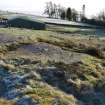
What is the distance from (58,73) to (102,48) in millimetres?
5269

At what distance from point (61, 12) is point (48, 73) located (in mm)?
68838

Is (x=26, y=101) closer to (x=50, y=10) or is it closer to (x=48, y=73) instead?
(x=48, y=73)

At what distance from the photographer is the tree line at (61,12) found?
76250 millimetres

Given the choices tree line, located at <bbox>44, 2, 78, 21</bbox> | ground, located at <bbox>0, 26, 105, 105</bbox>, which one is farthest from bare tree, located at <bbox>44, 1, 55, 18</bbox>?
ground, located at <bbox>0, 26, 105, 105</bbox>

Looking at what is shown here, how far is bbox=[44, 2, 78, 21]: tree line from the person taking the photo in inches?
3002

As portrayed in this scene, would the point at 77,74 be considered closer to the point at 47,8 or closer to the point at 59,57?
the point at 59,57

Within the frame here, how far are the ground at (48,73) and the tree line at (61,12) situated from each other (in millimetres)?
56205

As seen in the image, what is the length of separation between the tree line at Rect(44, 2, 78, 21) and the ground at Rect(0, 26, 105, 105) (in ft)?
184

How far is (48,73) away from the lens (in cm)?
1484

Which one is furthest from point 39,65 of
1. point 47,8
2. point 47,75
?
point 47,8

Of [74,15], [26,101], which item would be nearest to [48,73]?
[26,101]

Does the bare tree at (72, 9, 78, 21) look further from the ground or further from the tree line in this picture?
the ground

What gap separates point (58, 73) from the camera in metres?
14.9

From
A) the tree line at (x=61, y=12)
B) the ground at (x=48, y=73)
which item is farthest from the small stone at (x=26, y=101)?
the tree line at (x=61, y=12)
